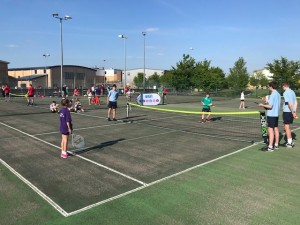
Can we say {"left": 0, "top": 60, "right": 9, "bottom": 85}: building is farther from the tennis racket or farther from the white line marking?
the white line marking

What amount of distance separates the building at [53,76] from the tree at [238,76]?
1954 inches

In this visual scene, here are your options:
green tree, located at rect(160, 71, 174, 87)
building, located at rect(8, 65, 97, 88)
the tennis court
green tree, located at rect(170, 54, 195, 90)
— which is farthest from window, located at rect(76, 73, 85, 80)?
the tennis court

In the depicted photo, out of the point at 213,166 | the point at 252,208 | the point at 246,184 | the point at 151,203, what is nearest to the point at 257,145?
the point at 213,166

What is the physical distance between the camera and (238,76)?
5556 centimetres

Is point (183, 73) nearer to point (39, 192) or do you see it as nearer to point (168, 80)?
point (168, 80)

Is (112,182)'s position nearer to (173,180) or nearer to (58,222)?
(173,180)

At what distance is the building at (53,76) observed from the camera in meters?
89.0

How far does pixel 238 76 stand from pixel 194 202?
5320 centimetres

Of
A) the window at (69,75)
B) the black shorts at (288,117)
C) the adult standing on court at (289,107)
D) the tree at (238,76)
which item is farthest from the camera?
the window at (69,75)

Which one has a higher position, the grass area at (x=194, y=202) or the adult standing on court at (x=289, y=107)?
the adult standing on court at (x=289, y=107)

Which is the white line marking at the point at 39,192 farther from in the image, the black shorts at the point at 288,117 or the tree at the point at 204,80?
the tree at the point at 204,80

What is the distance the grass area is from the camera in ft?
15.4

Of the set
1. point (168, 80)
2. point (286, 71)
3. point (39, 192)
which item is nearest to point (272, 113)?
point (39, 192)

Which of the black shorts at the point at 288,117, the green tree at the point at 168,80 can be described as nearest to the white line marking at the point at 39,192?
the black shorts at the point at 288,117
